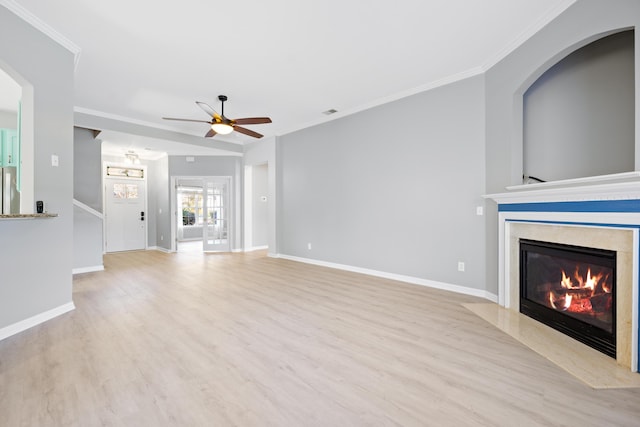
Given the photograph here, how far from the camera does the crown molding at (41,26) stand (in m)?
2.50

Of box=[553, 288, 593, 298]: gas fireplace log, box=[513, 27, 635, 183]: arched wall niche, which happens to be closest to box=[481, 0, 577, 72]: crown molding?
box=[513, 27, 635, 183]: arched wall niche

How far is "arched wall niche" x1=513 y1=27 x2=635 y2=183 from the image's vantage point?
2.44m

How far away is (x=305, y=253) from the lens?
602cm

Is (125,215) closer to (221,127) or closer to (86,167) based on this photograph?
(86,167)

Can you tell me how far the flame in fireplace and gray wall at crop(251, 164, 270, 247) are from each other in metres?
6.54

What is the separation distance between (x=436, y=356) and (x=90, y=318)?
3326mm

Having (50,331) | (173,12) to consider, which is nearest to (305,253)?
(50,331)

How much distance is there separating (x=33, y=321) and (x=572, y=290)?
16.2 feet

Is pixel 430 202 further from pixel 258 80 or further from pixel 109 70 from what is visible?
pixel 109 70

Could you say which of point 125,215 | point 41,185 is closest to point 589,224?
point 41,185


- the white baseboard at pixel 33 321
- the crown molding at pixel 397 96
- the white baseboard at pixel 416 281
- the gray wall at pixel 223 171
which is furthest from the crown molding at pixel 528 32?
the gray wall at pixel 223 171

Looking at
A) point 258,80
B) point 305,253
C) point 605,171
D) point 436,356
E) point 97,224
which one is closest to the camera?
point 436,356

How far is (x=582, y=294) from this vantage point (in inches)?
94.3

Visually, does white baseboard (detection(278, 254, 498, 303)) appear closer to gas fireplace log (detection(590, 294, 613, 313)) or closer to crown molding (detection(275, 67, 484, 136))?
gas fireplace log (detection(590, 294, 613, 313))
